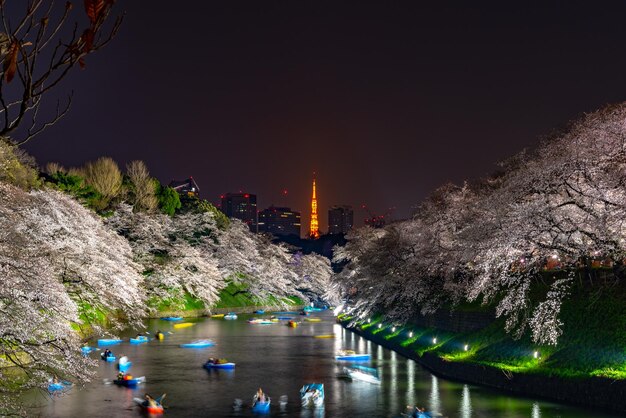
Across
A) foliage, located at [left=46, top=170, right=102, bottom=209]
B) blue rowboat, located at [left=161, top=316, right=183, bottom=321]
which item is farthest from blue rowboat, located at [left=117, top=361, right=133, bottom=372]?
blue rowboat, located at [left=161, top=316, right=183, bottom=321]

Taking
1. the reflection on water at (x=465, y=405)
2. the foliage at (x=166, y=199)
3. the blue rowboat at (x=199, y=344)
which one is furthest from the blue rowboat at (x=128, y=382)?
the foliage at (x=166, y=199)

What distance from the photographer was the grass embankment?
1123 inches

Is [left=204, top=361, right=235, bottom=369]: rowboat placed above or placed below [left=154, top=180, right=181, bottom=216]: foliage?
below

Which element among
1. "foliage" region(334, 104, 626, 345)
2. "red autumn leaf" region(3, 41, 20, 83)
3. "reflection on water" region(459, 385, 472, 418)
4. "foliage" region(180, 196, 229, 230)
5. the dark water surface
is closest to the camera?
"red autumn leaf" region(3, 41, 20, 83)

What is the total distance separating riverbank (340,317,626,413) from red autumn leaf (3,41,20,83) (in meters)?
26.8

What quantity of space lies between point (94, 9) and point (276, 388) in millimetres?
32750

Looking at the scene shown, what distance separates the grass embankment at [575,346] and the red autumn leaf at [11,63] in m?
27.5

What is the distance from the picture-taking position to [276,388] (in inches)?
1399

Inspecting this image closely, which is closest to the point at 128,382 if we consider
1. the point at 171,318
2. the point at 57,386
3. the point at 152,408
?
the point at 57,386

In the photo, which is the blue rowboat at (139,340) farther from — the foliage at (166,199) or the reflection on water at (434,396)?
the foliage at (166,199)

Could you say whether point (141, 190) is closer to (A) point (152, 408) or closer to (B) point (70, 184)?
(B) point (70, 184)

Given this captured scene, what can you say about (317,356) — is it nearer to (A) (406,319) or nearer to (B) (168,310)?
(A) (406,319)

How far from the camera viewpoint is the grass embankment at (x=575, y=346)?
93.6 ft

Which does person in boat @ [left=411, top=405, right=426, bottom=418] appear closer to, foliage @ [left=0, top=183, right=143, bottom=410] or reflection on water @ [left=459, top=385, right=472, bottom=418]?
reflection on water @ [left=459, top=385, right=472, bottom=418]
